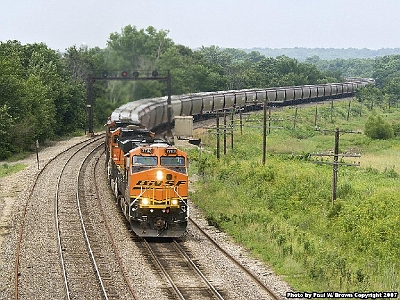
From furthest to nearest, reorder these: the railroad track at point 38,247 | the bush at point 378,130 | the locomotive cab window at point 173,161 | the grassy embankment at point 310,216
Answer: the bush at point 378,130 < the locomotive cab window at point 173,161 < the grassy embankment at point 310,216 < the railroad track at point 38,247

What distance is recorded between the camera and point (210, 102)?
237ft

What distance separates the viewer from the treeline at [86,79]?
50.1 metres

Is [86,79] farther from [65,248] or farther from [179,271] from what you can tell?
[179,271]

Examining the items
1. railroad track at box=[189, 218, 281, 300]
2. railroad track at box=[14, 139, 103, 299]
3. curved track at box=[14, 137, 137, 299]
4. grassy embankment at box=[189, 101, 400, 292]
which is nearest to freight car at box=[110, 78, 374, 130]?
grassy embankment at box=[189, 101, 400, 292]

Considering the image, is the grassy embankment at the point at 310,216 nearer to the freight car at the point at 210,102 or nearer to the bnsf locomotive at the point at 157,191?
the bnsf locomotive at the point at 157,191

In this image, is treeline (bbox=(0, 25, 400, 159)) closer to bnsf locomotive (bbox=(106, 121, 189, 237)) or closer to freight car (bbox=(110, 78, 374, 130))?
freight car (bbox=(110, 78, 374, 130))

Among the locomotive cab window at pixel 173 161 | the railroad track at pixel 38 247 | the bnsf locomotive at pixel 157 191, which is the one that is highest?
the locomotive cab window at pixel 173 161

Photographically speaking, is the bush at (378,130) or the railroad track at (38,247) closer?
the railroad track at (38,247)

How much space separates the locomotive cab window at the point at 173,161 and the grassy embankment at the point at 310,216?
12.4 ft

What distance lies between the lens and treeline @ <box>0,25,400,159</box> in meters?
50.1

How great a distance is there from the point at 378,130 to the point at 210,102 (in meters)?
19.4

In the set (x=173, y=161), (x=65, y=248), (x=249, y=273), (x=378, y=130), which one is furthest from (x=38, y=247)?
(x=378, y=130)

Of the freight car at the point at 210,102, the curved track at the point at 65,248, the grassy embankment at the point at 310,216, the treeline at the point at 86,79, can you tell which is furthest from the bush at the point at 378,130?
the curved track at the point at 65,248

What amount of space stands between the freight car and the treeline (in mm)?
4401
